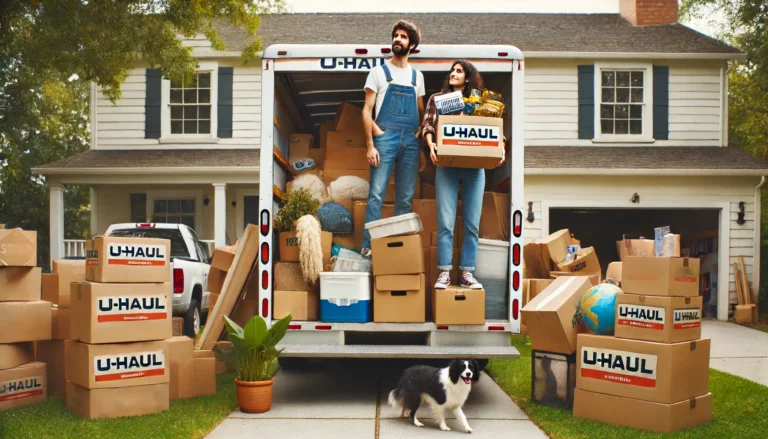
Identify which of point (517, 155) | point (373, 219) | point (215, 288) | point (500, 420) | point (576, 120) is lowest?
point (500, 420)

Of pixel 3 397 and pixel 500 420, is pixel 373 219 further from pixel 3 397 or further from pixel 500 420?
pixel 3 397

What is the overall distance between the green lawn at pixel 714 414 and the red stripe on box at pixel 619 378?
0.33m

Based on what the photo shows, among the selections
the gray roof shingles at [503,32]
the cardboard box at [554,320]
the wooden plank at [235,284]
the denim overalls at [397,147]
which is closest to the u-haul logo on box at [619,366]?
the cardboard box at [554,320]

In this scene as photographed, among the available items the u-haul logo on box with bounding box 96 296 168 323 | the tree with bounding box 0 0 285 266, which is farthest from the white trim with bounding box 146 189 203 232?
the u-haul logo on box with bounding box 96 296 168 323

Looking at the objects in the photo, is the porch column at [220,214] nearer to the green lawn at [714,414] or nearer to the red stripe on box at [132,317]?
the green lawn at [714,414]

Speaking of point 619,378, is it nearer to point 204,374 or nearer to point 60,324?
point 204,374

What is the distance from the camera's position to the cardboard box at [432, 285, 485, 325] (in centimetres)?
620

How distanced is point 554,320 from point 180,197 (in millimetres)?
12616

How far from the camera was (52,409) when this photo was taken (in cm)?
606

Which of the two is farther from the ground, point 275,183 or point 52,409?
point 275,183

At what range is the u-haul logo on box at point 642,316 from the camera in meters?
5.49

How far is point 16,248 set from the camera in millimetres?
6281

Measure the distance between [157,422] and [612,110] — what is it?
1276 cm

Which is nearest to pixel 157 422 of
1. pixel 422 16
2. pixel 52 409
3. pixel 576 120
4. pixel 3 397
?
pixel 52 409
